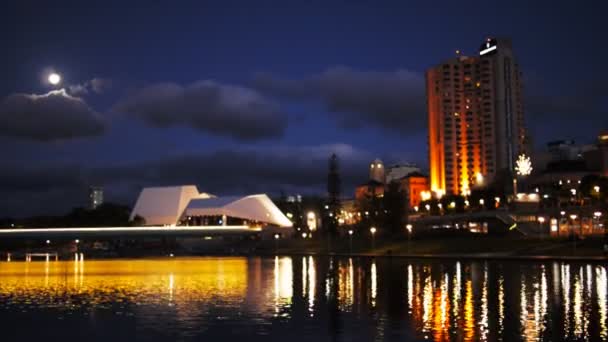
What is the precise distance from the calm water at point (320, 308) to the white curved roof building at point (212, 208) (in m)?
122

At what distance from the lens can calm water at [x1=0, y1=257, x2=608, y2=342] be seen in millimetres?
28172

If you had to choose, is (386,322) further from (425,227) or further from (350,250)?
(425,227)

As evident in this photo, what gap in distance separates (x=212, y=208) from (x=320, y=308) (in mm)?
150961

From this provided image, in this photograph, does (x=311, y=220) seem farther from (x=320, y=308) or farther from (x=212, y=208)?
(x=320, y=308)

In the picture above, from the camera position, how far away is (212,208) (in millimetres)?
186375

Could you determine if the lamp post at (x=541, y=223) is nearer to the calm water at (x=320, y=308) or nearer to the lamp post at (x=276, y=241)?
the calm water at (x=320, y=308)

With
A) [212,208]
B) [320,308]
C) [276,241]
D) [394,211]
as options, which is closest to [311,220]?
[212,208]

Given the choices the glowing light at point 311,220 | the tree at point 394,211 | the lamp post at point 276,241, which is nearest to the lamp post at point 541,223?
the tree at point 394,211

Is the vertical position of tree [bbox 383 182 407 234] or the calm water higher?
tree [bbox 383 182 407 234]

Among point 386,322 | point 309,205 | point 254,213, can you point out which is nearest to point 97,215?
point 254,213

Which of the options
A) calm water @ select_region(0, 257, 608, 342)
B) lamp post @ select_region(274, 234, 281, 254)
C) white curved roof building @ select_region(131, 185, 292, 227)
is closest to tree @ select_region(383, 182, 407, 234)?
lamp post @ select_region(274, 234, 281, 254)

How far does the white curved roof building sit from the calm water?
12168cm

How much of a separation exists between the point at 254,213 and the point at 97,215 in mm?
37678

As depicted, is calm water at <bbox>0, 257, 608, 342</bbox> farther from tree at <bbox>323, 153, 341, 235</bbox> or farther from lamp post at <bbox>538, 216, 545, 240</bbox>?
tree at <bbox>323, 153, 341, 235</bbox>
